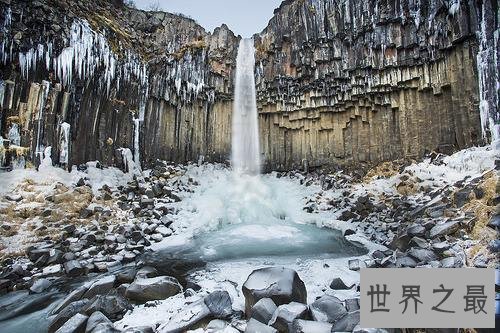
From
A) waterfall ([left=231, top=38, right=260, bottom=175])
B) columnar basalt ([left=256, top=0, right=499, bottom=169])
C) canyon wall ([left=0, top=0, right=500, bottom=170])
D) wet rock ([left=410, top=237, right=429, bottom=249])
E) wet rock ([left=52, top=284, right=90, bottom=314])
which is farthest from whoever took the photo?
waterfall ([left=231, top=38, right=260, bottom=175])

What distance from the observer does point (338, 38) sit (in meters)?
16.6

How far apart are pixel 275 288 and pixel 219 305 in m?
0.91

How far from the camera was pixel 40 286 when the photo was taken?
6207 millimetres

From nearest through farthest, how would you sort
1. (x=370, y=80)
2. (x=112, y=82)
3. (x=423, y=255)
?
(x=423, y=255) < (x=112, y=82) < (x=370, y=80)

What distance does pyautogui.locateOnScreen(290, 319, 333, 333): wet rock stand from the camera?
11.3 ft

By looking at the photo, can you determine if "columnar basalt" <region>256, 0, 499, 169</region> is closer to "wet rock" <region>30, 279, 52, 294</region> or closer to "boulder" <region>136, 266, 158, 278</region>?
"boulder" <region>136, 266, 158, 278</region>

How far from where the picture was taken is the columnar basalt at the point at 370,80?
12.3 meters

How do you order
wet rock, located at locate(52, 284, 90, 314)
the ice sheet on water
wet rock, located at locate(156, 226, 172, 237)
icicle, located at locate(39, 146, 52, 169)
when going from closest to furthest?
1. wet rock, located at locate(52, 284, 90, 314)
2. wet rock, located at locate(156, 226, 172, 237)
3. icicle, located at locate(39, 146, 52, 169)
4. the ice sheet on water

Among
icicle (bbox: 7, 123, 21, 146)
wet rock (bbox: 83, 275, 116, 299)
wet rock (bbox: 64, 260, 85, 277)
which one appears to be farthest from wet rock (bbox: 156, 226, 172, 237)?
icicle (bbox: 7, 123, 21, 146)

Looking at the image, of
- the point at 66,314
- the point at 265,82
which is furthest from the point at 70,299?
the point at 265,82

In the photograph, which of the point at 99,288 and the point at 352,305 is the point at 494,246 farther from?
the point at 99,288

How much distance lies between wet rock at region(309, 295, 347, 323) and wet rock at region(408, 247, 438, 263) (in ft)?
7.43

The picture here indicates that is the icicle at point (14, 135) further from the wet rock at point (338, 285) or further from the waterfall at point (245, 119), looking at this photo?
the waterfall at point (245, 119)

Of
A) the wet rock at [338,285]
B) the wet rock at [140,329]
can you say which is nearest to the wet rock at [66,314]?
the wet rock at [140,329]
